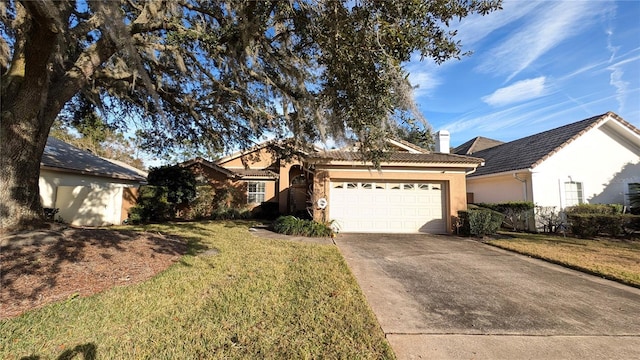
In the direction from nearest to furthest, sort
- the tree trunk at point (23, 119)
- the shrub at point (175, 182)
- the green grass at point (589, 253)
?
1. the tree trunk at point (23, 119)
2. the green grass at point (589, 253)
3. the shrub at point (175, 182)

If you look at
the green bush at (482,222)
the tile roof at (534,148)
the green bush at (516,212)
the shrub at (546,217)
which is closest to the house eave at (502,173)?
the tile roof at (534,148)

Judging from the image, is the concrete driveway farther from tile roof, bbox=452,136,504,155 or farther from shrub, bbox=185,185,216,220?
tile roof, bbox=452,136,504,155

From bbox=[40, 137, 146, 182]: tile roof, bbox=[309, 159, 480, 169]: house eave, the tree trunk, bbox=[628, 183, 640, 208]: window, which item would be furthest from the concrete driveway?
bbox=[40, 137, 146, 182]: tile roof

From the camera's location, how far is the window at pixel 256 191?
19.8 meters

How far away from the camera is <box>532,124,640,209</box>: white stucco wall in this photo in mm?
13312

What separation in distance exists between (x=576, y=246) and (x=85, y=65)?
14686 mm

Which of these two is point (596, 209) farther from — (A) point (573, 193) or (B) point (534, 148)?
(B) point (534, 148)

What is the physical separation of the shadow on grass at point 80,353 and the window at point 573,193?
1739 centimetres

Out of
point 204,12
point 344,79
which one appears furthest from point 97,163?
point 344,79

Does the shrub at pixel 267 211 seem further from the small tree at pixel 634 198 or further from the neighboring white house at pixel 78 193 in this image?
the small tree at pixel 634 198

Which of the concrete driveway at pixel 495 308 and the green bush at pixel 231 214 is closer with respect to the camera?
the concrete driveway at pixel 495 308

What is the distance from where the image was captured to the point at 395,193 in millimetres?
12305

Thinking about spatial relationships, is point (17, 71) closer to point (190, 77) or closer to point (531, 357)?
point (190, 77)

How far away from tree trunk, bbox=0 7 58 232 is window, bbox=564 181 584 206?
61.9ft
